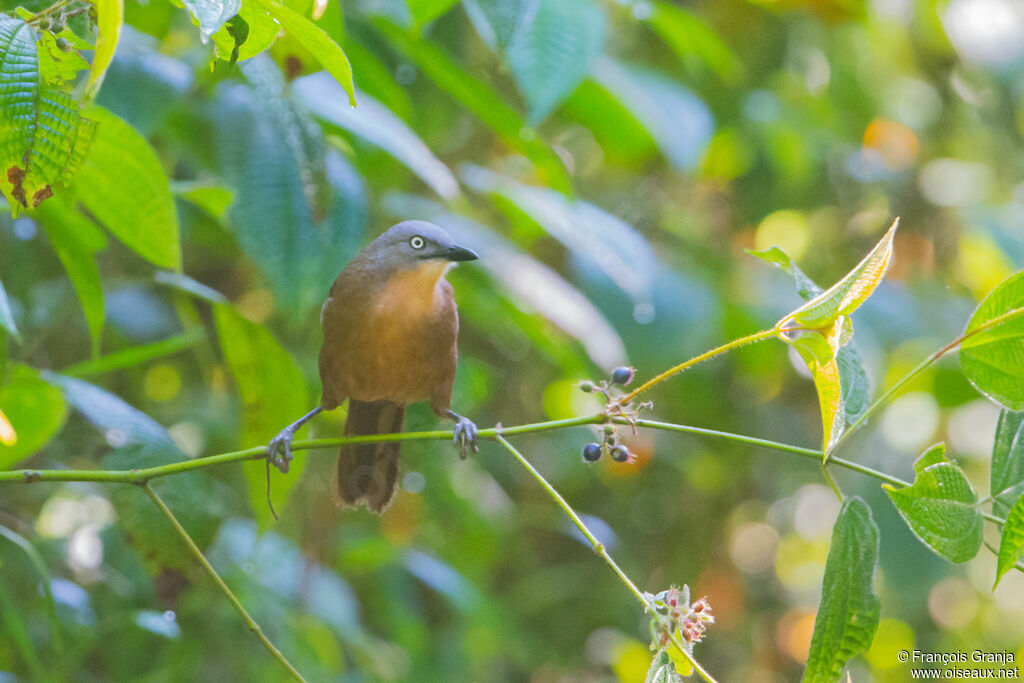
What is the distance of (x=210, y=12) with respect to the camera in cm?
87

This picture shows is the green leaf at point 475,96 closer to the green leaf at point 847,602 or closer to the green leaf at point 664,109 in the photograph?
the green leaf at point 664,109

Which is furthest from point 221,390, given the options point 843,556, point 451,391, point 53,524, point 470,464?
point 843,556

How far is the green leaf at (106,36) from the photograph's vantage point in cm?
83

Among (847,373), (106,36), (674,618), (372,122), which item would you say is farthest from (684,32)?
(106,36)

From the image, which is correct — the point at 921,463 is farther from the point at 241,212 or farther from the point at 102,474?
the point at 241,212

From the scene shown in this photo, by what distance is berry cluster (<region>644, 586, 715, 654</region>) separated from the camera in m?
1.14

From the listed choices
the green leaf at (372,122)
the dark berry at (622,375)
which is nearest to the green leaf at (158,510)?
the green leaf at (372,122)

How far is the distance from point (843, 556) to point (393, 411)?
0.93 meters

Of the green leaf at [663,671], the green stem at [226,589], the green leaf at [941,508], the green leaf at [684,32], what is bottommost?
the green stem at [226,589]

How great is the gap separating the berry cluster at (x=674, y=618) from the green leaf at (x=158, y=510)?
0.88m

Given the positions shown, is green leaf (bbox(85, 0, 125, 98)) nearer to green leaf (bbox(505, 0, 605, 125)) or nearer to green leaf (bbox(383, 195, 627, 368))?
green leaf (bbox(505, 0, 605, 125))

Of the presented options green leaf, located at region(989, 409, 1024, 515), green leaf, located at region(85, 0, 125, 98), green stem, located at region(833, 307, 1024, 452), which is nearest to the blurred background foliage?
green leaf, located at region(85, 0, 125, 98)

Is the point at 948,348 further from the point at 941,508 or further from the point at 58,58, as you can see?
the point at 58,58

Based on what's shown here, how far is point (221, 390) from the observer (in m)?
2.81
